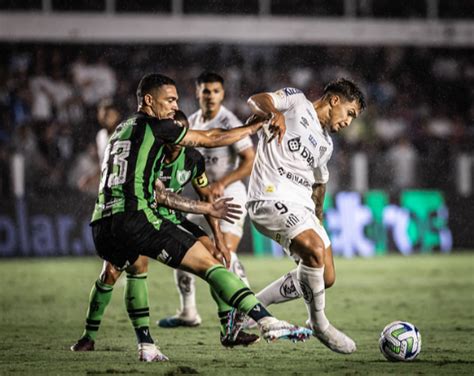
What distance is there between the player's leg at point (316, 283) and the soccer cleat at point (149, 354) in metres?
1.21

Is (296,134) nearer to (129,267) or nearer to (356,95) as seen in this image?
(356,95)

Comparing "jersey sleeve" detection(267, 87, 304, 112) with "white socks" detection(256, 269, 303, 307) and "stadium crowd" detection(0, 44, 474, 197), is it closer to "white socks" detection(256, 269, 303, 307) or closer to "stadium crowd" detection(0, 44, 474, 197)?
"white socks" detection(256, 269, 303, 307)

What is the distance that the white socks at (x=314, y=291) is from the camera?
24.9 feet

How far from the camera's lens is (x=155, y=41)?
76.1 feet

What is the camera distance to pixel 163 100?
728 centimetres

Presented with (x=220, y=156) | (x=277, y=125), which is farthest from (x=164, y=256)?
(x=220, y=156)

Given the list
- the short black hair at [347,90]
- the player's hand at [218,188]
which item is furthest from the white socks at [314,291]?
the player's hand at [218,188]

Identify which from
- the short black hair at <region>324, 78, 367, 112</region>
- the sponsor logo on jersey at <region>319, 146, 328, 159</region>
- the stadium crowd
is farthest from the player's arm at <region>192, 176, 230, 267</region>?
the stadium crowd

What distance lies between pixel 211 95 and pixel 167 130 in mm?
3243

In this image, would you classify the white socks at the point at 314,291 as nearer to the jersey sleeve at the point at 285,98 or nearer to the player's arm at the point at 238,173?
the jersey sleeve at the point at 285,98

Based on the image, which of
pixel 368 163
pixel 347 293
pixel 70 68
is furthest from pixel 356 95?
pixel 70 68

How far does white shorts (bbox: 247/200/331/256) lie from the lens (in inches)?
299

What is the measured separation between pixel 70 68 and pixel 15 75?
4.25 feet

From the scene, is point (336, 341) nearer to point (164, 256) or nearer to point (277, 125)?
point (164, 256)
